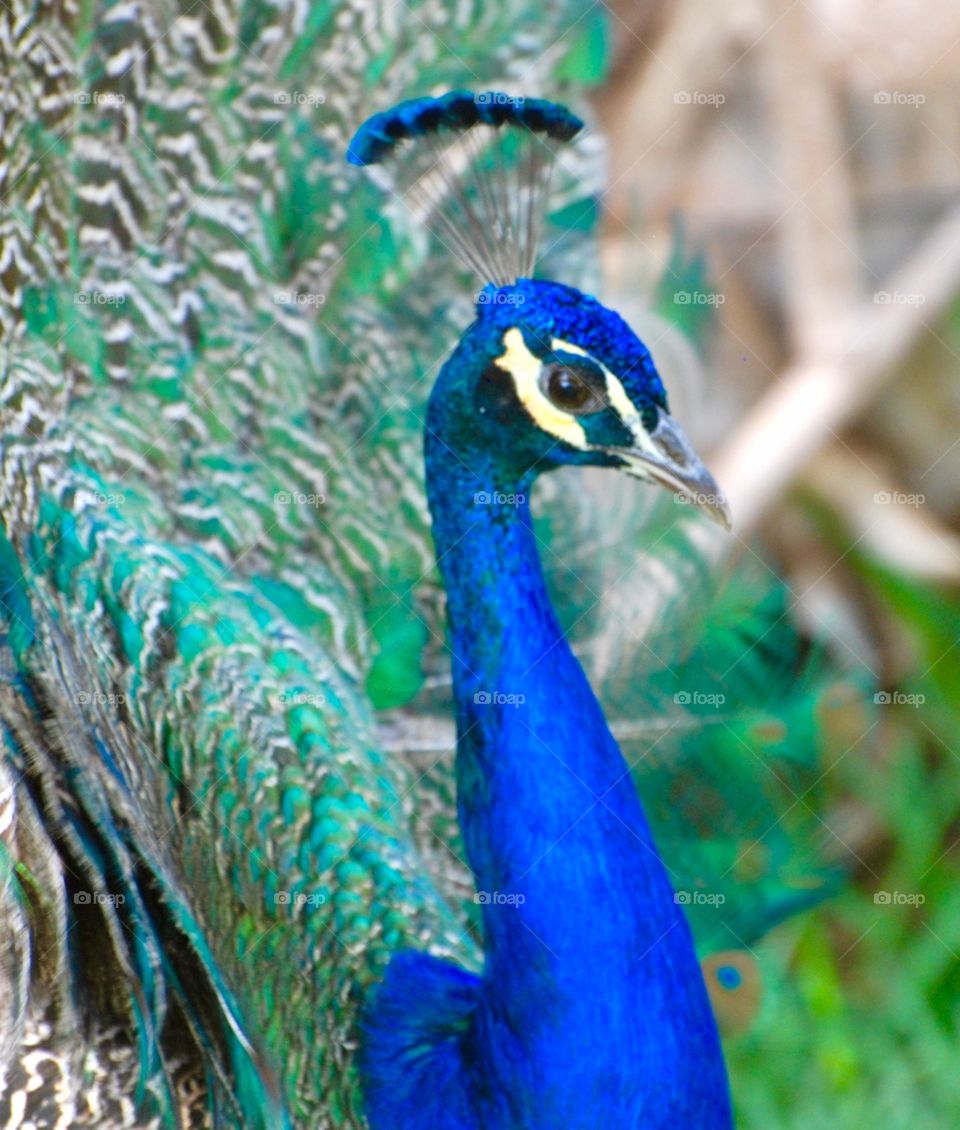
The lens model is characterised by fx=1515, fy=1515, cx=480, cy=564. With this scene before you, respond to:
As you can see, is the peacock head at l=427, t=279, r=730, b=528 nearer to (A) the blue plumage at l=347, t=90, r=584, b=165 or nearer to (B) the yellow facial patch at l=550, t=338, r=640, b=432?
(B) the yellow facial patch at l=550, t=338, r=640, b=432

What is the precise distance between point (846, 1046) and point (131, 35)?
5.43 feet

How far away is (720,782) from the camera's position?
1.83m

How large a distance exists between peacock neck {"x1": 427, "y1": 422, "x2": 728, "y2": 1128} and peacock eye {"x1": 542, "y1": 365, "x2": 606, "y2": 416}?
3.5 inches

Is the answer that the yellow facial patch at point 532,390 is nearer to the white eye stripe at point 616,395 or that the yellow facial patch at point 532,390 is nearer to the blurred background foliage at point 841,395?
the white eye stripe at point 616,395

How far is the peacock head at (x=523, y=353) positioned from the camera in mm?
1302

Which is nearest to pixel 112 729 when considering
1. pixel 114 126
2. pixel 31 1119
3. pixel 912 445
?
pixel 31 1119

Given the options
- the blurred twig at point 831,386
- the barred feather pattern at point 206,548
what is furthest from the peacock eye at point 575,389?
the blurred twig at point 831,386

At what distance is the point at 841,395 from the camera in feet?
7.88

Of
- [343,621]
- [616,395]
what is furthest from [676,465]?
[343,621]

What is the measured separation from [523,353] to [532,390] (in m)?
0.03

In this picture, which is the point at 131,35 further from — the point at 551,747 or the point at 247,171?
the point at 551,747

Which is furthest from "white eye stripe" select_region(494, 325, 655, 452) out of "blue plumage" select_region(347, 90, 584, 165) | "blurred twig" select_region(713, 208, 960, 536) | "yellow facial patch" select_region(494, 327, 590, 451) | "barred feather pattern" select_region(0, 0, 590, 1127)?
"blurred twig" select_region(713, 208, 960, 536)

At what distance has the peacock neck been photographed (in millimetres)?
1257

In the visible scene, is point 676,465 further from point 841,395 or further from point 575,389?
point 841,395
